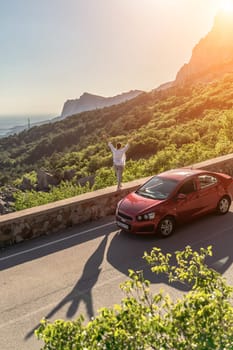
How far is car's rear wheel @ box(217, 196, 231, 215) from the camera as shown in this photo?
11273 mm

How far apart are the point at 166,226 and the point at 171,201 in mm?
674

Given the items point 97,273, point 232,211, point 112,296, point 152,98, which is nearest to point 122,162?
point 232,211

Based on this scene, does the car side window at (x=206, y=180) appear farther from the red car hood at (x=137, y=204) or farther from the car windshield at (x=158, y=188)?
the red car hood at (x=137, y=204)

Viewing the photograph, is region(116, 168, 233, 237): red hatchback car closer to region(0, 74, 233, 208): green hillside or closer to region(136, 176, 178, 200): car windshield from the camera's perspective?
region(136, 176, 178, 200): car windshield

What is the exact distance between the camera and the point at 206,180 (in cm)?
1102

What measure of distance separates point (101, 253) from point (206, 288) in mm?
5828

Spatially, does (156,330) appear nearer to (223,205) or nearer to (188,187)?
(188,187)

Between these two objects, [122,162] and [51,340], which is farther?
[122,162]

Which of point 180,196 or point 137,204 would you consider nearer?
point 137,204

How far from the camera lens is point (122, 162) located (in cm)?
1268

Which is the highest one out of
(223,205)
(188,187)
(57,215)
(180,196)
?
(188,187)

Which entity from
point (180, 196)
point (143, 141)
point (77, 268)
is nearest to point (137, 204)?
point (180, 196)

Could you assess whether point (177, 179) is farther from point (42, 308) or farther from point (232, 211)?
point (42, 308)

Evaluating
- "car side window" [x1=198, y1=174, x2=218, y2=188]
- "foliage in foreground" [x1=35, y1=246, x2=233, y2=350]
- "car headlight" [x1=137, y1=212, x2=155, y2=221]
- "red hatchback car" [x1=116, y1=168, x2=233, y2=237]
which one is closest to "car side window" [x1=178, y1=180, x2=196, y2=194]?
"red hatchback car" [x1=116, y1=168, x2=233, y2=237]
